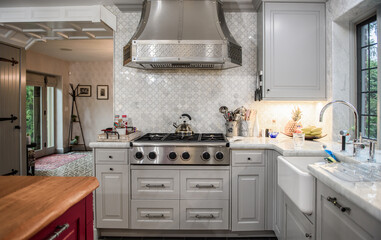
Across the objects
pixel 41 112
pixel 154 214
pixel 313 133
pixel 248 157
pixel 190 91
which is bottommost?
pixel 154 214

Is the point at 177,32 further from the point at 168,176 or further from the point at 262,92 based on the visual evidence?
the point at 168,176

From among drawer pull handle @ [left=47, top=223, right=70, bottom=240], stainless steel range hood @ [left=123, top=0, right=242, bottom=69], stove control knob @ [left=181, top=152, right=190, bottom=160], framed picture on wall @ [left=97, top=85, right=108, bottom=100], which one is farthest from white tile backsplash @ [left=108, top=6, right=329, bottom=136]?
framed picture on wall @ [left=97, top=85, right=108, bottom=100]

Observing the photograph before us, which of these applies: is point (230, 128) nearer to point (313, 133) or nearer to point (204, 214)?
point (313, 133)

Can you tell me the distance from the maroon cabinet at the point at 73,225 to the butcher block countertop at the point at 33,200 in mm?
89

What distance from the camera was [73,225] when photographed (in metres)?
1.17

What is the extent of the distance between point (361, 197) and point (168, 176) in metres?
1.78

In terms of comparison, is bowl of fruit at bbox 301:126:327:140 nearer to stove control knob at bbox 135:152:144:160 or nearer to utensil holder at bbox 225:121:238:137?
utensil holder at bbox 225:121:238:137

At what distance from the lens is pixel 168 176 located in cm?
253

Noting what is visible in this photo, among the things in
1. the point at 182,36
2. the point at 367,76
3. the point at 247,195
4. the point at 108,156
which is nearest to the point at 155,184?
the point at 108,156

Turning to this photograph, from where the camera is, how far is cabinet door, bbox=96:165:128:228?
2.56 metres

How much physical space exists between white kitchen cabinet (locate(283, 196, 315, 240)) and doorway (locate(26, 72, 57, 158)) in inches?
231

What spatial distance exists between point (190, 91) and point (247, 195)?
1.38 m

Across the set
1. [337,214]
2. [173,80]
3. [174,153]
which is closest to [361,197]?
[337,214]

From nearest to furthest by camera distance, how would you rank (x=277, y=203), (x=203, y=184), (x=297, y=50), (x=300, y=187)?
(x=300, y=187)
(x=277, y=203)
(x=203, y=184)
(x=297, y=50)
